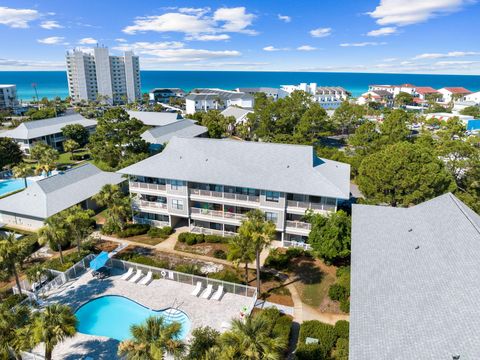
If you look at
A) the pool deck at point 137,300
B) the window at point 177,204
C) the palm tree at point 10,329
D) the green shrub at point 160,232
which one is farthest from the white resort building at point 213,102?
the palm tree at point 10,329

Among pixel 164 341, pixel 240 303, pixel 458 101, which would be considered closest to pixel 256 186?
pixel 240 303

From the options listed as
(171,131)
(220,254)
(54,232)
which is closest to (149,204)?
(220,254)

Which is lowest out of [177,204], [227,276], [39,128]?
[227,276]

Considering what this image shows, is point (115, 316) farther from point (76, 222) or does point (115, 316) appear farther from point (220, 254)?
point (220, 254)

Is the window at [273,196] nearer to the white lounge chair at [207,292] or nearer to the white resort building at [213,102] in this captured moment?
the white lounge chair at [207,292]

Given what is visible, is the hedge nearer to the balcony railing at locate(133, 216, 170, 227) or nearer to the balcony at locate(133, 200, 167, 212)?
the balcony railing at locate(133, 216, 170, 227)

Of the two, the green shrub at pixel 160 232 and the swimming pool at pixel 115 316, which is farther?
the green shrub at pixel 160 232

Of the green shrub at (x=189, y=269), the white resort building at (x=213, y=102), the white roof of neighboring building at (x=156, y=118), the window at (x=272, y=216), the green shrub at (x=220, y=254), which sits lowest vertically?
the green shrub at (x=220, y=254)
